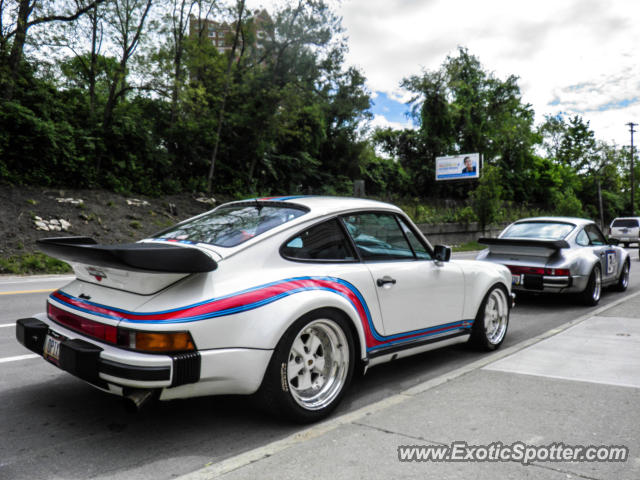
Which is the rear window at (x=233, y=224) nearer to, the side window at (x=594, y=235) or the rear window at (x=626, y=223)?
the side window at (x=594, y=235)

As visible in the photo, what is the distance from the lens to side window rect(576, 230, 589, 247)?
884 cm

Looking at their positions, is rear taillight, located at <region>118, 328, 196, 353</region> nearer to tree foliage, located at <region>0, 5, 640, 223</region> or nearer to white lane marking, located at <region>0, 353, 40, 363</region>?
white lane marking, located at <region>0, 353, 40, 363</region>

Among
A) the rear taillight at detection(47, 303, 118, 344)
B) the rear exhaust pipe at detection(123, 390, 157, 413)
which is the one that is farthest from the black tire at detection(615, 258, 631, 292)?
the rear taillight at detection(47, 303, 118, 344)

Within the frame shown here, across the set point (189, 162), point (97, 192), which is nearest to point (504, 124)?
point (189, 162)

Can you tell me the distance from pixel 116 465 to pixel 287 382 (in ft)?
3.36

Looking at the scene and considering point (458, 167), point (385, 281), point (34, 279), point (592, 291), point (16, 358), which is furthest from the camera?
point (458, 167)

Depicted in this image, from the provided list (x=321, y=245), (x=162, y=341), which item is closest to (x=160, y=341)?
(x=162, y=341)

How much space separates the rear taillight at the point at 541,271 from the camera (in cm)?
799

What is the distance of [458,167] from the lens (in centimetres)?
4125

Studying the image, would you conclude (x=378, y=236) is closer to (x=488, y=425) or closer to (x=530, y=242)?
(x=488, y=425)

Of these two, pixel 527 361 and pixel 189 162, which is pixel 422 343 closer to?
pixel 527 361

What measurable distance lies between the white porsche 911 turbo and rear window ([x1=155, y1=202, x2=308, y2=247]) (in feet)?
0.05

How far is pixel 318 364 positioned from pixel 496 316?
2.70m

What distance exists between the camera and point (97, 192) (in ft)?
62.0
